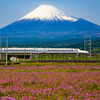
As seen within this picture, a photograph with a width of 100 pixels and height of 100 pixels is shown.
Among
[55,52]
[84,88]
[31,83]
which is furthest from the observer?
[55,52]

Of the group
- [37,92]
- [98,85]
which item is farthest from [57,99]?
[98,85]

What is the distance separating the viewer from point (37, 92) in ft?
24.8

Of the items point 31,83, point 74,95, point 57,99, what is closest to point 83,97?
point 74,95

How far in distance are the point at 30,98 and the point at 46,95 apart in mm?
750

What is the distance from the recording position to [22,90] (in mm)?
7918

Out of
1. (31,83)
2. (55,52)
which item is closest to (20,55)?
(55,52)

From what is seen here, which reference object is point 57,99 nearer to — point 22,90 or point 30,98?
point 30,98

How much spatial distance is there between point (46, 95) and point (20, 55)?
51.0m

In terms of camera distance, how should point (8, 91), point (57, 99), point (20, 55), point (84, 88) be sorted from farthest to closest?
point (20, 55)
point (84, 88)
point (8, 91)
point (57, 99)

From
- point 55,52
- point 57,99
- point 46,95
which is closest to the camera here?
point 57,99

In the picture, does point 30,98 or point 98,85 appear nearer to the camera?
point 30,98

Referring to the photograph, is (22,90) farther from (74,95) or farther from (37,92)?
(74,95)

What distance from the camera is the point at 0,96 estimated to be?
7258 mm

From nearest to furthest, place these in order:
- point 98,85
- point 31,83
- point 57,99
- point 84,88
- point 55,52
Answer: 1. point 57,99
2. point 84,88
3. point 98,85
4. point 31,83
5. point 55,52
